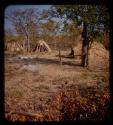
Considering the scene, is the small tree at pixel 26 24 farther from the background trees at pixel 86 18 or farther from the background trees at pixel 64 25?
the background trees at pixel 86 18

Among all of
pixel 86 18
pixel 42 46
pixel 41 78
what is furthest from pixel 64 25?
pixel 41 78

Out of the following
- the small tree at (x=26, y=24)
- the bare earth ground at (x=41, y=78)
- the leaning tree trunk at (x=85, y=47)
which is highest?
the small tree at (x=26, y=24)

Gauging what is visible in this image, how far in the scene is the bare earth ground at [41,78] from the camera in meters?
3.16

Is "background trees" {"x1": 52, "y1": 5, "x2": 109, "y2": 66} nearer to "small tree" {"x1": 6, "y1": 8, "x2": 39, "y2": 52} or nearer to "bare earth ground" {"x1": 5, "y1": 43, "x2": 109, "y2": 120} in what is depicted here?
"bare earth ground" {"x1": 5, "y1": 43, "x2": 109, "y2": 120}

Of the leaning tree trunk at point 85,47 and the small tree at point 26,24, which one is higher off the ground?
the small tree at point 26,24

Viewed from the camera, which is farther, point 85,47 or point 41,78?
point 85,47

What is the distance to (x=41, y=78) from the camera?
319 cm

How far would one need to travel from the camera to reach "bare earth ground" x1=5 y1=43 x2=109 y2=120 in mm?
3161

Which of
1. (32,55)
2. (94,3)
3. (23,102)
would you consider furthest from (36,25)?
(23,102)

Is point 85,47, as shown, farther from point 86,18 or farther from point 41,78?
point 41,78

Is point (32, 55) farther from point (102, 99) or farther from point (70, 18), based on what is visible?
point (102, 99)

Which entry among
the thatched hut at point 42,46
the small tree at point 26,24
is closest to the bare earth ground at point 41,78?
the thatched hut at point 42,46

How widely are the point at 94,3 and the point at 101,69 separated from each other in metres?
0.77
